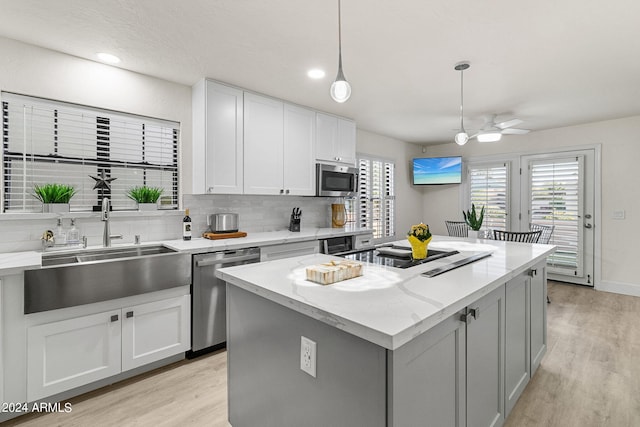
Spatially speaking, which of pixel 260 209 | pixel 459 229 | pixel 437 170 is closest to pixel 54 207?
pixel 260 209

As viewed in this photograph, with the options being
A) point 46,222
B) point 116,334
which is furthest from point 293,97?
point 116,334

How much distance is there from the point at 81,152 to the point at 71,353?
157 cm

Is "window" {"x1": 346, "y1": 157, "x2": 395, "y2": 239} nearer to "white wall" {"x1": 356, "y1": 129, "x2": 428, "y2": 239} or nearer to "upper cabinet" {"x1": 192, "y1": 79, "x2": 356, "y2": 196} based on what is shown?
"white wall" {"x1": 356, "y1": 129, "x2": 428, "y2": 239}

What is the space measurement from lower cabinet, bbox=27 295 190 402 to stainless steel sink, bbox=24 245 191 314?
0.45 ft

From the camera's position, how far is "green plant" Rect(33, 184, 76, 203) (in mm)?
2352

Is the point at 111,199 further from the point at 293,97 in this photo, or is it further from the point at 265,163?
the point at 293,97

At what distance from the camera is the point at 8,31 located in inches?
84.4

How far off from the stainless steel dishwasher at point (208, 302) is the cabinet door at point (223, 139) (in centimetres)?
72

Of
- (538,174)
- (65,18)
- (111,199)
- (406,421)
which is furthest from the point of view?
(538,174)

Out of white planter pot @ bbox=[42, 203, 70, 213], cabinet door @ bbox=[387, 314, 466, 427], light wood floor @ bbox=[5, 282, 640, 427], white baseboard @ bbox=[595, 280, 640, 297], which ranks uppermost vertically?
white planter pot @ bbox=[42, 203, 70, 213]

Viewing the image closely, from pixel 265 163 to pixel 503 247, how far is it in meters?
2.36

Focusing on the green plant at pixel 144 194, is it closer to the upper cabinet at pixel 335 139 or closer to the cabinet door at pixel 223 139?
the cabinet door at pixel 223 139

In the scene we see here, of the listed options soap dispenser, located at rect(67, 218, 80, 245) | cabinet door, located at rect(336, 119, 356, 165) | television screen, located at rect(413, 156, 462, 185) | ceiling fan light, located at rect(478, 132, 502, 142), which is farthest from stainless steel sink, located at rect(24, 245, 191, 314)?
television screen, located at rect(413, 156, 462, 185)

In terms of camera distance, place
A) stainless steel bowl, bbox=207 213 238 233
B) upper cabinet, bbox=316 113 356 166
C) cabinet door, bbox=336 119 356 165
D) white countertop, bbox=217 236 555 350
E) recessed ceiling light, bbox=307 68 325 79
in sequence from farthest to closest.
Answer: cabinet door, bbox=336 119 356 165
upper cabinet, bbox=316 113 356 166
stainless steel bowl, bbox=207 213 238 233
recessed ceiling light, bbox=307 68 325 79
white countertop, bbox=217 236 555 350
